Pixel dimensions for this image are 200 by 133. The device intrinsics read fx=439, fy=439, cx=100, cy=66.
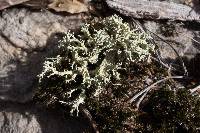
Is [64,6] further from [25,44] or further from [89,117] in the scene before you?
[89,117]

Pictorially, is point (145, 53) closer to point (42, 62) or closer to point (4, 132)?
point (42, 62)

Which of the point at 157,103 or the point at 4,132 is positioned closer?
the point at 157,103

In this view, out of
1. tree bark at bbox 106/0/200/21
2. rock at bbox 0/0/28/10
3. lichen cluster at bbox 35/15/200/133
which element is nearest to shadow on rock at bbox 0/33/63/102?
lichen cluster at bbox 35/15/200/133

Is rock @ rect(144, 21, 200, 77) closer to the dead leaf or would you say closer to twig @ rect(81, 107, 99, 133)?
the dead leaf

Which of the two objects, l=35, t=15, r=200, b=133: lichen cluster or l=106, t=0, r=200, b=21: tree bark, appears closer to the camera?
l=35, t=15, r=200, b=133: lichen cluster

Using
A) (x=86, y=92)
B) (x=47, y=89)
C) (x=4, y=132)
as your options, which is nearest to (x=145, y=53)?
(x=86, y=92)

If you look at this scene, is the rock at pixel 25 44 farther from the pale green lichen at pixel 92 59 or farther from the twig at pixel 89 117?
the twig at pixel 89 117

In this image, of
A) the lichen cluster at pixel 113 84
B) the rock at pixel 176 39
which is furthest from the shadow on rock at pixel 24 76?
the rock at pixel 176 39
